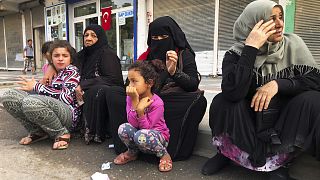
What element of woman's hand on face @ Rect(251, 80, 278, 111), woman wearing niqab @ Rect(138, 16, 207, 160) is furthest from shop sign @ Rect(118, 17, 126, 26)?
woman's hand on face @ Rect(251, 80, 278, 111)

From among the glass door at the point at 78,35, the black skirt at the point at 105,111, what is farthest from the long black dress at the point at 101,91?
the glass door at the point at 78,35

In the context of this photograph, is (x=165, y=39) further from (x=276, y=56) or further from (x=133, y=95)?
(x=276, y=56)

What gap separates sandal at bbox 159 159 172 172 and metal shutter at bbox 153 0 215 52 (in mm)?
5835

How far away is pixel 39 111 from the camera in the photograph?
2576mm

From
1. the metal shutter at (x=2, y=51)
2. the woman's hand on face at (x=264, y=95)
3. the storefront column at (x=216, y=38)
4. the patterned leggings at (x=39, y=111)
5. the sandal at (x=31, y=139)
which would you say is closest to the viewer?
the woman's hand on face at (x=264, y=95)

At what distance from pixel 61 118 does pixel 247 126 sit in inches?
67.9

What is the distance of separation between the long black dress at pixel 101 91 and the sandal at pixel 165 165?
1.43 ft

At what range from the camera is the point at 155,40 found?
2529mm

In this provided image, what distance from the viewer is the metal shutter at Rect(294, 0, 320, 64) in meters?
6.16

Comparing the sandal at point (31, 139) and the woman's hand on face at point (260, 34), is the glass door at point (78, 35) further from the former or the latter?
the woman's hand on face at point (260, 34)

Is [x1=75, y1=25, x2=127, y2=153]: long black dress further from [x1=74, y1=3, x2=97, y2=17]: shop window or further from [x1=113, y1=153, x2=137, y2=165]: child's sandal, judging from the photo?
[x1=74, y1=3, x2=97, y2=17]: shop window

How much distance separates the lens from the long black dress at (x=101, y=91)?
261 centimetres

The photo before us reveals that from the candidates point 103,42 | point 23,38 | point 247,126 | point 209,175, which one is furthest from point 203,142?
point 23,38

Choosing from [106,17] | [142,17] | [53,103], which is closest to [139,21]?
[142,17]
